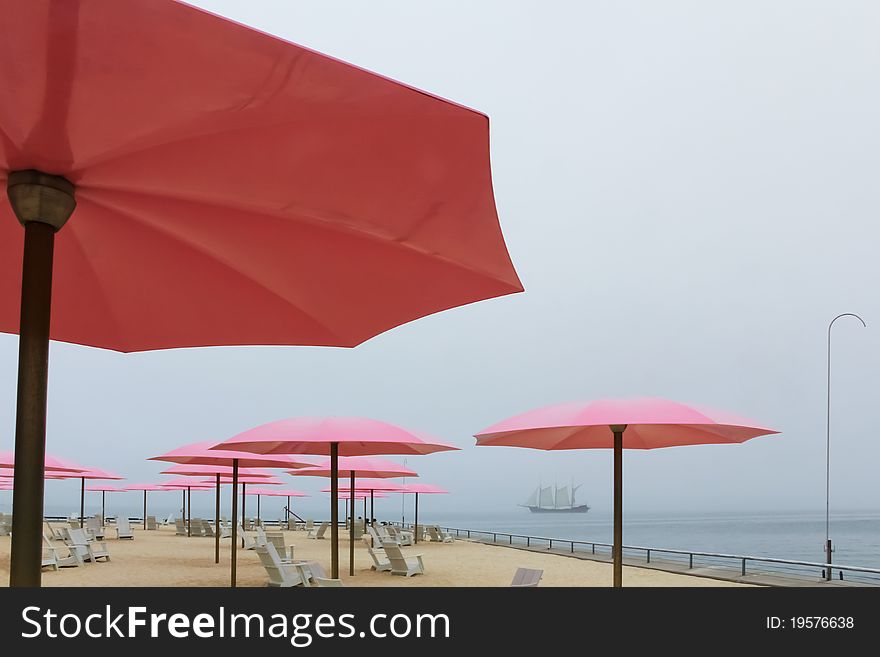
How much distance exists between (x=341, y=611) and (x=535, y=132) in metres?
67.7

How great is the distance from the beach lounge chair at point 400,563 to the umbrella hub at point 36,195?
13.4 meters

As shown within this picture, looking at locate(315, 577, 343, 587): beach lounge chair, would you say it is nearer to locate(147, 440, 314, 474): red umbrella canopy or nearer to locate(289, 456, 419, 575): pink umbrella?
locate(147, 440, 314, 474): red umbrella canopy

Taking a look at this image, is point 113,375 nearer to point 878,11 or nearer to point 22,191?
point 878,11

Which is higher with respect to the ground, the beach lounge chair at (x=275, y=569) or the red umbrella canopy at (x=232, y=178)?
the red umbrella canopy at (x=232, y=178)

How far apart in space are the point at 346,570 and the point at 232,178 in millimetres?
14820

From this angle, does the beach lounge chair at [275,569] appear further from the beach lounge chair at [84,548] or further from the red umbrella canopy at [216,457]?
the beach lounge chair at [84,548]

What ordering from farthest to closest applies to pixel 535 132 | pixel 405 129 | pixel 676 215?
pixel 676 215
pixel 535 132
pixel 405 129

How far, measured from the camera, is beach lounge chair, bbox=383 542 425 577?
1561cm

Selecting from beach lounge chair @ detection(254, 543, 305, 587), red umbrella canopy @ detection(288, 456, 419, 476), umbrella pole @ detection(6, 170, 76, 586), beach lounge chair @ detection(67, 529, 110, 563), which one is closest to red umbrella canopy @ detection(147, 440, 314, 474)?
beach lounge chair @ detection(254, 543, 305, 587)

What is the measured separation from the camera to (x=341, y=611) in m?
2.34

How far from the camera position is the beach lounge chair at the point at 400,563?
51.2 feet

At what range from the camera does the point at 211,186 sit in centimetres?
297

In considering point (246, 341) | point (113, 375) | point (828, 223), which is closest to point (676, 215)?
point (828, 223)

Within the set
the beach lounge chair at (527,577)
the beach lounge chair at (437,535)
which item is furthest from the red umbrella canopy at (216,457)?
the beach lounge chair at (437,535)
